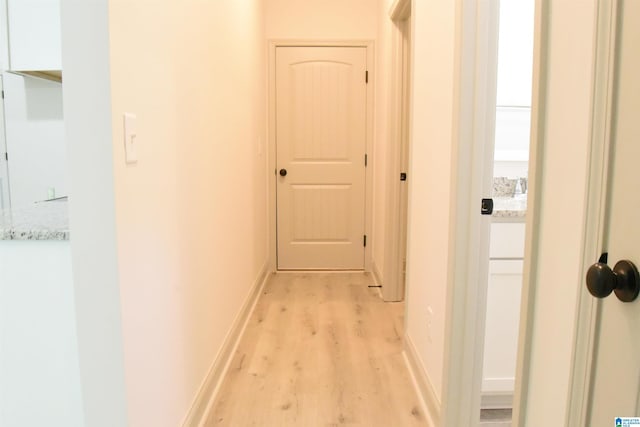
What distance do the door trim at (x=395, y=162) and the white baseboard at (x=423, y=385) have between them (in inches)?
38.6

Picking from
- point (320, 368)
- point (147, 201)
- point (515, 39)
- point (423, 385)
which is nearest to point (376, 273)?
point (320, 368)

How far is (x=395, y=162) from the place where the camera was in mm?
3439

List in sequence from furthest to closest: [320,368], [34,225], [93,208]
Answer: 1. [320,368]
2. [34,225]
3. [93,208]

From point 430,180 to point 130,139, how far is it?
1326 mm

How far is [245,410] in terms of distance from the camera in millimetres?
2047

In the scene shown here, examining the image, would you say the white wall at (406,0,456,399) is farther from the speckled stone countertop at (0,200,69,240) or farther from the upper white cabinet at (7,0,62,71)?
the upper white cabinet at (7,0,62,71)

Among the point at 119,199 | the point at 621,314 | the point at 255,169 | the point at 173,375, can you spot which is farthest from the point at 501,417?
the point at 255,169

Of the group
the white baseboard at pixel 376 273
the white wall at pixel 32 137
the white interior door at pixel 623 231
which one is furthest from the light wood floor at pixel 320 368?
the white wall at pixel 32 137

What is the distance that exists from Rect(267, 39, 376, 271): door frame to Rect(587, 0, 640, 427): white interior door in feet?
11.8

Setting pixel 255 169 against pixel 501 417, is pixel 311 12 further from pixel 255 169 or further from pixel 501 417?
pixel 501 417

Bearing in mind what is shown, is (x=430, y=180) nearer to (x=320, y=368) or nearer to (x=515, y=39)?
(x=515, y=39)

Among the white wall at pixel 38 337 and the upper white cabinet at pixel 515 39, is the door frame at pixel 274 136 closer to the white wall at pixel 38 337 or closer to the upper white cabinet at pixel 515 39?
the upper white cabinet at pixel 515 39

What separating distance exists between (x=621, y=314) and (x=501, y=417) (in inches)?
60.3

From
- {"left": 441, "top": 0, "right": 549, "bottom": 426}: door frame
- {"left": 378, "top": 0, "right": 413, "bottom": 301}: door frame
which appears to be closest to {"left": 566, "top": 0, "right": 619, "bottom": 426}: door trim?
{"left": 441, "top": 0, "right": 549, "bottom": 426}: door frame
